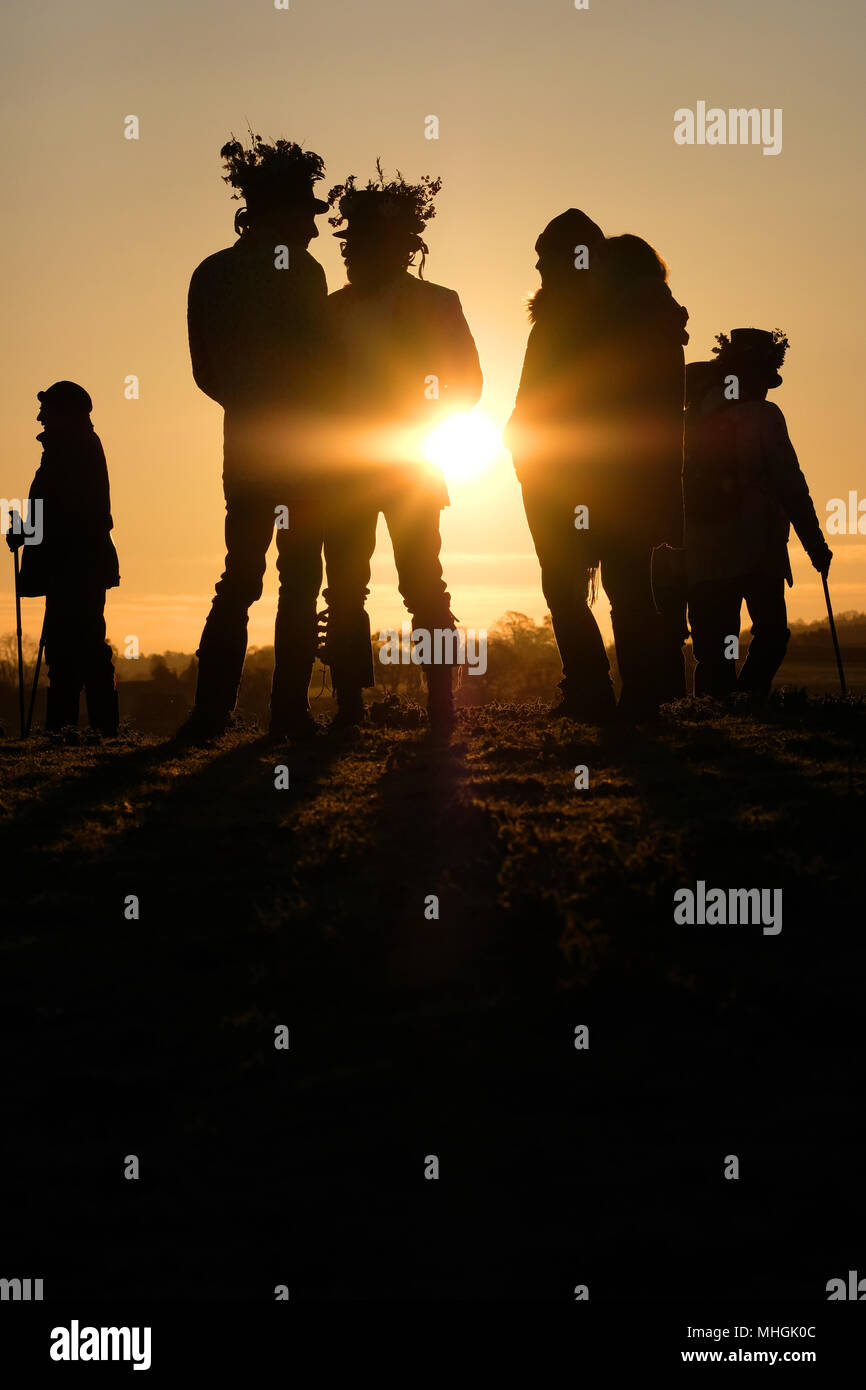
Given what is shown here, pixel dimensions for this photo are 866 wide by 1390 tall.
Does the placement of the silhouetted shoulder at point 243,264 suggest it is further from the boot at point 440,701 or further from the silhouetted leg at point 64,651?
the silhouetted leg at point 64,651

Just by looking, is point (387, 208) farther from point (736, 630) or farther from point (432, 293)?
point (736, 630)

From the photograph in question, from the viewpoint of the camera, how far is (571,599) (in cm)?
973

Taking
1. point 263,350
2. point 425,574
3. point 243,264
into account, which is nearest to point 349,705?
point 425,574

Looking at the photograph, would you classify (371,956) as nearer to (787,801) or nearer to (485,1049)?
(485,1049)

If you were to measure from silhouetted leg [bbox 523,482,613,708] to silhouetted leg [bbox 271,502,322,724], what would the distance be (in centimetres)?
159

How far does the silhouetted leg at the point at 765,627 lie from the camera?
11773mm

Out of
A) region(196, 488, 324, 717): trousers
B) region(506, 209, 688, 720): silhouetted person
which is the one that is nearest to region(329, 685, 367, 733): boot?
region(196, 488, 324, 717): trousers

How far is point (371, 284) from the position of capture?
366 inches

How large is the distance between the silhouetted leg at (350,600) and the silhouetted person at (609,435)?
3.92 feet

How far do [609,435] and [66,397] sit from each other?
4.69m

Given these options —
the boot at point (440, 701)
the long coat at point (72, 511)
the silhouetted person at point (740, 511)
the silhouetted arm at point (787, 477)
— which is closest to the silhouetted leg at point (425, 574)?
the boot at point (440, 701)
